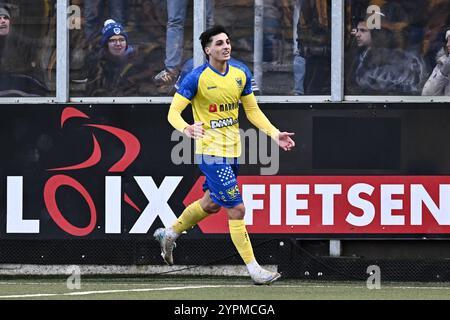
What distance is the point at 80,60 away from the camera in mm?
14602

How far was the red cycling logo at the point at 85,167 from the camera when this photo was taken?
1428 centimetres

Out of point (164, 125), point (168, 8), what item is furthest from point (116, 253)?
point (168, 8)

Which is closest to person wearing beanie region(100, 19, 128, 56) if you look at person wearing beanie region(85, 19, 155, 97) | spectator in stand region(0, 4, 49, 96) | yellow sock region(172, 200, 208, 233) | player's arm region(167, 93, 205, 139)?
person wearing beanie region(85, 19, 155, 97)

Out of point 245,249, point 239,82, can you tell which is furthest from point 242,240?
point 239,82

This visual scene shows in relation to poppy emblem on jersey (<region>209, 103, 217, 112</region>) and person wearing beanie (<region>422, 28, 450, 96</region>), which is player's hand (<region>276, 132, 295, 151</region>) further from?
person wearing beanie (<region>422, 28, 450, 96</region>)

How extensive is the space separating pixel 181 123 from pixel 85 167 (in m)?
2.49

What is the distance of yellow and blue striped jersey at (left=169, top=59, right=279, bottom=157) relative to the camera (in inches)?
485

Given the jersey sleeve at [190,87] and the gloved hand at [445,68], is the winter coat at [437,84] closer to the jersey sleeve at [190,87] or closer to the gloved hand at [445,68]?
the gloved hand at [445,68]

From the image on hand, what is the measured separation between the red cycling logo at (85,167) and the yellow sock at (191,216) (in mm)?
1623

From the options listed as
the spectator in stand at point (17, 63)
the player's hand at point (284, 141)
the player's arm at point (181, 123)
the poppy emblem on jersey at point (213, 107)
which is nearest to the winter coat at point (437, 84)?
the player's hand at point (284, 141)

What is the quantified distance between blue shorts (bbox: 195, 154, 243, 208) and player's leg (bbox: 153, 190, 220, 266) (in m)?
0.17

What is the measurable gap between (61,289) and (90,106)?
253cm

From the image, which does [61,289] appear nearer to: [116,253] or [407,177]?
[116,253]

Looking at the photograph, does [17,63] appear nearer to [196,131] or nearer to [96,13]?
[96,13]
